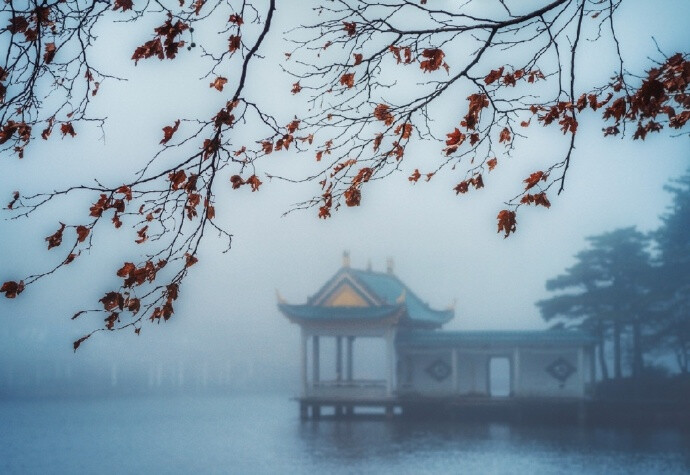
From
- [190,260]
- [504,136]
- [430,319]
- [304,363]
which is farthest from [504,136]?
[430,319]

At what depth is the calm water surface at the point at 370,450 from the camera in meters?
18.0

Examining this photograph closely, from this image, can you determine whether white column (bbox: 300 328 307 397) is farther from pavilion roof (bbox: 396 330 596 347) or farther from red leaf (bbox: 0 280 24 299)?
red leaf (bbox: 0 280 24 299)

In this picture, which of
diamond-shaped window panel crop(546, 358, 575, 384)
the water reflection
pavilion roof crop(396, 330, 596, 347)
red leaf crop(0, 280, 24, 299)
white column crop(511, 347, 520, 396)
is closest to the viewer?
red leaf crop(0, 280, 24, 299)

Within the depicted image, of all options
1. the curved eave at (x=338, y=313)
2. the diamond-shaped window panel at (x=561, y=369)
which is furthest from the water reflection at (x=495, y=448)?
the curved eave at (x=338, y=313)

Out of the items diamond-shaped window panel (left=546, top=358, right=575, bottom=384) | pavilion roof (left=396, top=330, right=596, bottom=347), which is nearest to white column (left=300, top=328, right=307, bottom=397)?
pavilion roof (left=396, top=330, right=596, bottom=347)

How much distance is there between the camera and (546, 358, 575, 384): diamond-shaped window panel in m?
25.9

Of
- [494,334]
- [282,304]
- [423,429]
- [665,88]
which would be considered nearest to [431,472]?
[423,429]

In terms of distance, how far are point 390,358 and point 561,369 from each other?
Result: 549cm

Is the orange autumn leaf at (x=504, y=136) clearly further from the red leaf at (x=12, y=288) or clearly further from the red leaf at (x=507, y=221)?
the red leaf at (x=12, y=288)

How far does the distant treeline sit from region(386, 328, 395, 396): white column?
5722mm

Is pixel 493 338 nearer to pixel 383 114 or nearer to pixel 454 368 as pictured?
pixel 454 368

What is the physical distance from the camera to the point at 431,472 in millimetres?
17266

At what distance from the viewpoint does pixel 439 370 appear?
2755 centimetres

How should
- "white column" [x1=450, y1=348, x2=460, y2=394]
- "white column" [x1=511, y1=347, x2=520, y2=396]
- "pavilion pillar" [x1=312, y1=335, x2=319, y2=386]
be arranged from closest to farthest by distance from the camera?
"white column" [x1=511, y1=347, x2=520, y2=396], "white column" [x1=450, y1=348, x2=460, y2=394], "pavilion pillar" [x1=312, y1=335, x2=319, y2=386]
